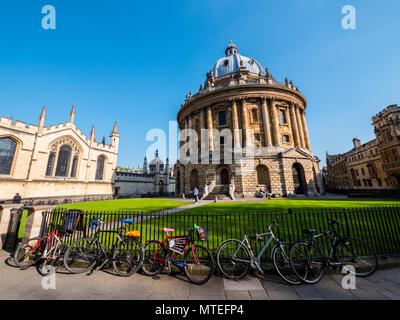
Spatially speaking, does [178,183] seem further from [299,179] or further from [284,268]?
[284,268]

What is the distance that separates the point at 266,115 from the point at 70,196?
33145 mm

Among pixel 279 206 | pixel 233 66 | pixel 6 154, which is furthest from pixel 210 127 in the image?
pixel 6 154

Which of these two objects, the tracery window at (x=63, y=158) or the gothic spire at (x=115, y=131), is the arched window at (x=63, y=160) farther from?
the gothic spire at (x=115, y=131)

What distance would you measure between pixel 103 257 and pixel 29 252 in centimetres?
213

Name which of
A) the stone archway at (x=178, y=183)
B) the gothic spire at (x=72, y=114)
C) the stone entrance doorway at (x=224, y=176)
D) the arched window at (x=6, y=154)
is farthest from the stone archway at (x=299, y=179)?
the arched window at (x=6, y=154)

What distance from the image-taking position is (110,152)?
35.8 m

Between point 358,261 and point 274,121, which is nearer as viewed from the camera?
point 358,261

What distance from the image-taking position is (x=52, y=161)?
27031mm

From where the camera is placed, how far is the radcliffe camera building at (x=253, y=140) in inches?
857

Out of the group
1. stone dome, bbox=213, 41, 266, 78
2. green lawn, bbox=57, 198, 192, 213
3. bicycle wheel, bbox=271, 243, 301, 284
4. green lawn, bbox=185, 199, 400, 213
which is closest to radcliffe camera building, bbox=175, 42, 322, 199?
stone dome, bbox=213, 41, 266, 78

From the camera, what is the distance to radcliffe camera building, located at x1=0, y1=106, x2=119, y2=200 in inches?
891

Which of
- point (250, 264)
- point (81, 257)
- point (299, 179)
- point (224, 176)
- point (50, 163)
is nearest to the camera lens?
point (250, 264)

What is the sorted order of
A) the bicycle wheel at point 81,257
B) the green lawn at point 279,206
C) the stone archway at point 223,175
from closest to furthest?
the bicycle wheel at point 81,257, the green lawn at point 279,206, the stone archway at point 223,175
